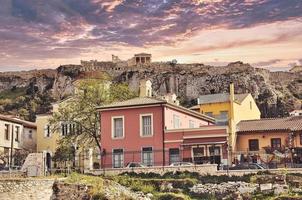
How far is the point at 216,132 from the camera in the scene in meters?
48.1

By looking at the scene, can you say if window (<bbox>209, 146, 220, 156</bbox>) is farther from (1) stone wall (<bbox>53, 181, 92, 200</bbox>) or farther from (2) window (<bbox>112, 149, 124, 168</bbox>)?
(1) stone wall (<bbox>53, 181, 92, 200</bbox>)

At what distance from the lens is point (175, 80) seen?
456 feet

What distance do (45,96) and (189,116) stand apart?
81.4m

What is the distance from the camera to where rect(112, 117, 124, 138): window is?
166ft

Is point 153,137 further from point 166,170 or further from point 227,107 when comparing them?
point 227,107

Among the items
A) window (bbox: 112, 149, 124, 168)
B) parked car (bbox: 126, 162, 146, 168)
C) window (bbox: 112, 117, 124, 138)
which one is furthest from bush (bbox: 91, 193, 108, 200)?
window (bbox: 112, 117, 124, 138)

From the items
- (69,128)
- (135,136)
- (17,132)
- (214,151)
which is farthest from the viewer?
(17,132)

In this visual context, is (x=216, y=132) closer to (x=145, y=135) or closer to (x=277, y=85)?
(x=145, y=135)

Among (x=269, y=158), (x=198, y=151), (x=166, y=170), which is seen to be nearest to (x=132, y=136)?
(x=198, y=151)

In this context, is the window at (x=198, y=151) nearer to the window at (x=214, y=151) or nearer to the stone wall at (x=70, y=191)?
the window at (x=214, y=151)

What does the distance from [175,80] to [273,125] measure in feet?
276

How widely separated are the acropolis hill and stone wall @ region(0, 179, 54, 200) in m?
81.6

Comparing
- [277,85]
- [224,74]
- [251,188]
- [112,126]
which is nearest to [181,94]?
[224,74]

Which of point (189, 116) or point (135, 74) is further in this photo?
point (135, 74)
